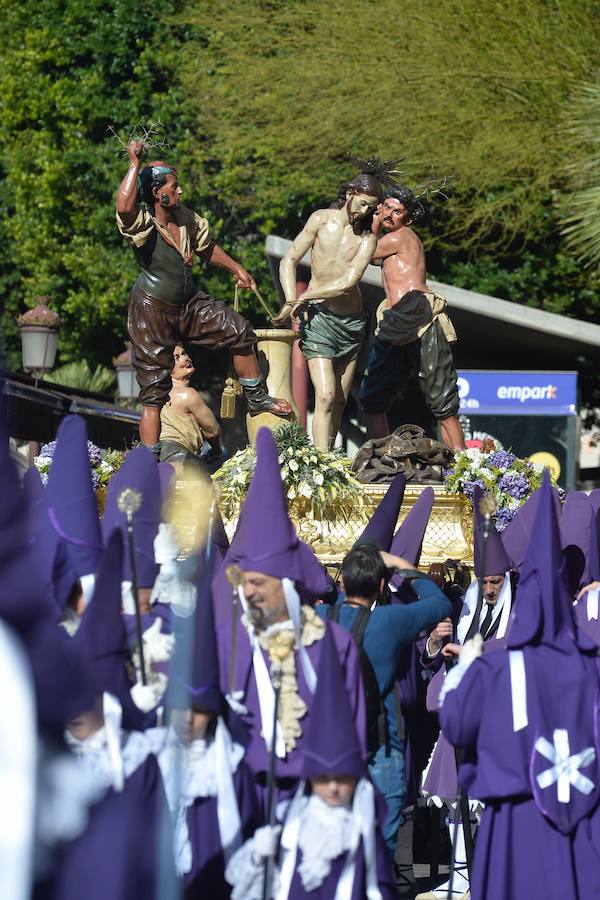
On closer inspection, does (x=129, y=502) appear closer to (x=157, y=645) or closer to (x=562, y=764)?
(x=157, y=645)

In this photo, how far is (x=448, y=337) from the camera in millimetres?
11969

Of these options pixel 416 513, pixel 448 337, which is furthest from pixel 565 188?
pixel 416 513

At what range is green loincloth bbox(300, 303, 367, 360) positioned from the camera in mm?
11773

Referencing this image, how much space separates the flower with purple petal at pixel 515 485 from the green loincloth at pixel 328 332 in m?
1.67

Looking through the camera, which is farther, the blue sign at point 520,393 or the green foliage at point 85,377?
the green foliage at point 85,377

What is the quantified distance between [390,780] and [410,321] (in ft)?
21.3

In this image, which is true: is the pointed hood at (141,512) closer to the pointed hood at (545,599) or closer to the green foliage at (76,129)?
the pointed hood at (545,599)

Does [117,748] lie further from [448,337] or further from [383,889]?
[448,337]

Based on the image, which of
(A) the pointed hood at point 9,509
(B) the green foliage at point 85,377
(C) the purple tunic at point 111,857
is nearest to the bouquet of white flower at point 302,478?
(C) the purple tunic at point 111,857

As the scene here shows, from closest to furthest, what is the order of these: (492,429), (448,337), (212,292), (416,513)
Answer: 1. (416,513)
2. (448,337)
3. (492,429)
4. (212,292)

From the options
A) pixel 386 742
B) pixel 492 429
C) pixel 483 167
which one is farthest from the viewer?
pixel 483 167

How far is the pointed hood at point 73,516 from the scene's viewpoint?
16.2 ft

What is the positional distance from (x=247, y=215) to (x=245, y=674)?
63.2ft

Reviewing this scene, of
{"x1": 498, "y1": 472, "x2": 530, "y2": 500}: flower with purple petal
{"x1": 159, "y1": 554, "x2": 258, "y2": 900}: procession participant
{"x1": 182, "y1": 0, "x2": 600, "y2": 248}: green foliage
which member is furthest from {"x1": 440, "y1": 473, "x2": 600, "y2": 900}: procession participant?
{"x1": 182, "y1": 0, "x2": 600, "y2": 248}: green foliage
